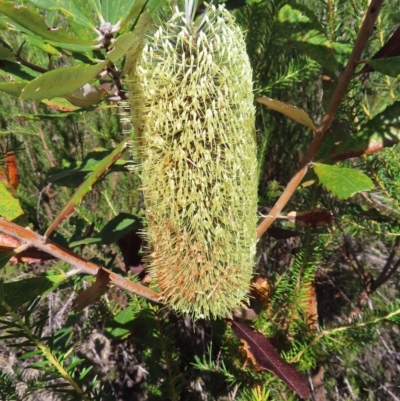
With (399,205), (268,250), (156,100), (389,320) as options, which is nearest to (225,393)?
(268,250)

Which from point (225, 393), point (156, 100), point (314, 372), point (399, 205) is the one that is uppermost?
point (156, 100)

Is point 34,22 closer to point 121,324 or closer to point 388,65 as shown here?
point 388,65

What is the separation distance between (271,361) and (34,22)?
0.69m

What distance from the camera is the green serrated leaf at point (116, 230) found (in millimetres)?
1047

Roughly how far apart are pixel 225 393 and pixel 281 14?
3.84ft

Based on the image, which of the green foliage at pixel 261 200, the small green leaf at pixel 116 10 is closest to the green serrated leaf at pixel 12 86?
the green foliage at pixel 261 200

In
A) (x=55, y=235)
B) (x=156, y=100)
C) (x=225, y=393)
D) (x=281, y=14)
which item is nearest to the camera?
(x=156, y=100)

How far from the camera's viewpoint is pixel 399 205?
105cm

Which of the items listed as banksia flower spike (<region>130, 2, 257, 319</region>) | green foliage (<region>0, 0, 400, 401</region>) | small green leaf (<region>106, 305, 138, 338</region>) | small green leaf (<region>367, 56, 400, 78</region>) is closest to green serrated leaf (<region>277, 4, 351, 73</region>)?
green foliage (<region>0, 0, 400, 401</region>)

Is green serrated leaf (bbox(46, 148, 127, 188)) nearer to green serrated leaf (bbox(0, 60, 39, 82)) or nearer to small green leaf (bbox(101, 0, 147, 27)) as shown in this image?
green serrated leaf (bbox(0, 60, 39, 82))

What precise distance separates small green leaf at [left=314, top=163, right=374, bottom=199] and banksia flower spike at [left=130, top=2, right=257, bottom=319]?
0.39 feet

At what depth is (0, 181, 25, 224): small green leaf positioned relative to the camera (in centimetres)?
79

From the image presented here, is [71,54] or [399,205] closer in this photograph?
[71,54]

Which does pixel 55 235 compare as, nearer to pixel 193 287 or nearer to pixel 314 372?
pixel 193 287
